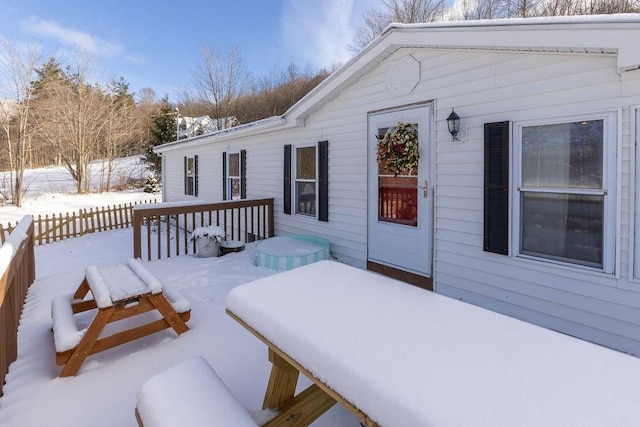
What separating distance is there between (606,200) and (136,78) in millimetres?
37119

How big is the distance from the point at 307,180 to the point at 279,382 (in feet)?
14.5

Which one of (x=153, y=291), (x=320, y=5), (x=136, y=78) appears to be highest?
(x=136, y=78)

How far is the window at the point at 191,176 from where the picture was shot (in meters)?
9.78

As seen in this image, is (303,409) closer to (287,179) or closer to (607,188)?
(607,188)

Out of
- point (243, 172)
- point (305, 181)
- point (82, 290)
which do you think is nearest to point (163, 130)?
point (243, 172)

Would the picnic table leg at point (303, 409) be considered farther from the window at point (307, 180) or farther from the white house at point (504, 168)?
the window at point (307, 180)

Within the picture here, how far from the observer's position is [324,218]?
17.9ft

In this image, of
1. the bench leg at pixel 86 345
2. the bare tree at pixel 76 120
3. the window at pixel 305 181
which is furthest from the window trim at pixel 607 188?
the bare tree at pixel 76 120

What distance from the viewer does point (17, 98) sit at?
15469 millimetres

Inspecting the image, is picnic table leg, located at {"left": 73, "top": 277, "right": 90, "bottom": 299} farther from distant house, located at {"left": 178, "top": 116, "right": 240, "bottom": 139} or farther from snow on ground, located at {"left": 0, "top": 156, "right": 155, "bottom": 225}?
distant house, located at {"left": 178, "top": 116, "right": 240, "bottom": 139}

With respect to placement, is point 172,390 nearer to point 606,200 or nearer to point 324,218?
point 606,200

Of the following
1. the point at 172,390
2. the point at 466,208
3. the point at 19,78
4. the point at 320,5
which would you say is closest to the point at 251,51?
the point at 320,5

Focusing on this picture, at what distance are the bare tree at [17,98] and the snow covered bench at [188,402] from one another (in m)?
19.0

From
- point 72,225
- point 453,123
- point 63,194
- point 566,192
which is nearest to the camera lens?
point 566,192
